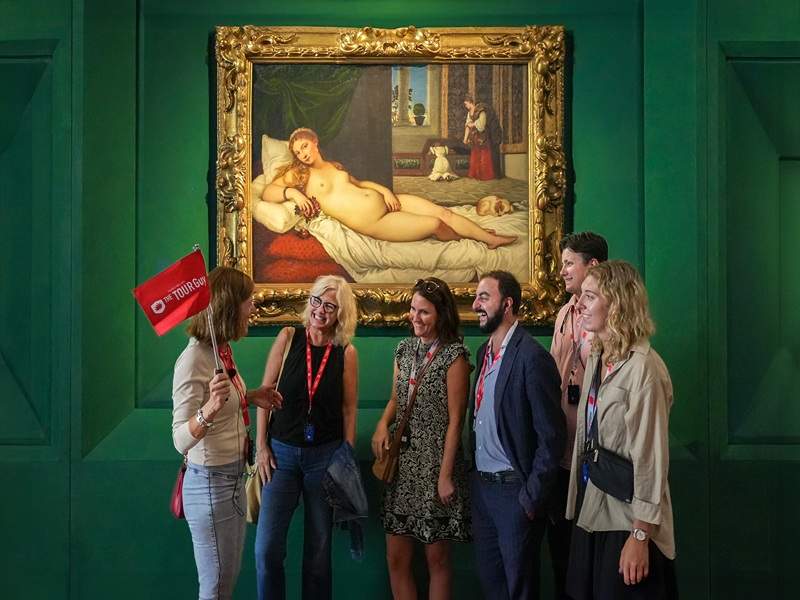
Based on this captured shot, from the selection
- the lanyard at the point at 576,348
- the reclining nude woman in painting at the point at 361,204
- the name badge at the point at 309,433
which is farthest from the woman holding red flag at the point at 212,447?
the reclining nude woman in painting at the point at 361,204

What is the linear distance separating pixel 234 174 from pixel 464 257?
1514mm

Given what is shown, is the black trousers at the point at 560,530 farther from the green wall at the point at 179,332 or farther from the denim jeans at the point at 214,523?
the denim jeans at the point at 214,523

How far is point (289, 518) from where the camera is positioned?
5016mm

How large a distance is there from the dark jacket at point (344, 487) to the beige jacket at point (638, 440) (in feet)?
4.88

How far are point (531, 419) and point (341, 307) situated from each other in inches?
49.1

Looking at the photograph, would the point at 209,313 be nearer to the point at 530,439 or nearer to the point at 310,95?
the point at 530,439

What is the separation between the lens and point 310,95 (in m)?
5.84

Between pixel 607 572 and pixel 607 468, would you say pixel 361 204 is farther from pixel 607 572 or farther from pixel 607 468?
pixel 607 572

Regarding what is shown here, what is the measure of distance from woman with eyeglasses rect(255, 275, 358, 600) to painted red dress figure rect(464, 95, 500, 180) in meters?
1.30

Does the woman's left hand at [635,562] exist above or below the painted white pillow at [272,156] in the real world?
below

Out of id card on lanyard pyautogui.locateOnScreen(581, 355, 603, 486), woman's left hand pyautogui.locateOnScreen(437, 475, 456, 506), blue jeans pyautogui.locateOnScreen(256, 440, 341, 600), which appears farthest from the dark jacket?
id card on lanyard pyautogui.locateOnScreen(581, 355, 603, 486)

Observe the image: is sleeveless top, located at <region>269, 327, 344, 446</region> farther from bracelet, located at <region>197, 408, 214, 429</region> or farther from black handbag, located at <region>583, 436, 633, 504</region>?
black handbag, located at <region>583, 436, 633, 504</region>

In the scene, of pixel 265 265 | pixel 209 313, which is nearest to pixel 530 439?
pixel 209 313

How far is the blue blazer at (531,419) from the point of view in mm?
4320
